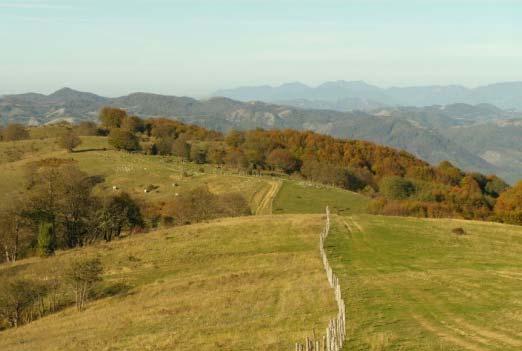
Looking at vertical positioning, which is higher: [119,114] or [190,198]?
[119,114]

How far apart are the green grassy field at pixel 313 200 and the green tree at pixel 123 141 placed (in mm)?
60370

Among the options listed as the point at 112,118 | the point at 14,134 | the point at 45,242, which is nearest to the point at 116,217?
the point at 45,242

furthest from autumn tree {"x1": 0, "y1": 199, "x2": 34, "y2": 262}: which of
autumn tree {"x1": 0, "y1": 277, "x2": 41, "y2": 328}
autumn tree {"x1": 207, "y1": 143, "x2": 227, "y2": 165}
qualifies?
autumn tree {"x1": 207, "y1": 143, "x2": 227, "y2": 165}

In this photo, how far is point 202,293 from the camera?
3916cm

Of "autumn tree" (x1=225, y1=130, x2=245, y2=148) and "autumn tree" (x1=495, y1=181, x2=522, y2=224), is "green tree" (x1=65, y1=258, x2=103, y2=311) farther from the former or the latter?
"autumn tree" (x1=225, y1=130, x2=245, y2=148)

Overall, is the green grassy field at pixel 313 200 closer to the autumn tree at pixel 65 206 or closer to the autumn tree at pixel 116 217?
the autumn tree at pixel 116 217

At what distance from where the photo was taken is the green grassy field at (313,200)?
89.1m

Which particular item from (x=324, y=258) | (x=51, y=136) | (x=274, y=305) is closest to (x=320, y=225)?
(x=324, y=258)

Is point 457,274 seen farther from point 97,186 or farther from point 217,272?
point 97,186

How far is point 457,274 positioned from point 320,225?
23784 mm

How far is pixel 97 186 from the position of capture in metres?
112

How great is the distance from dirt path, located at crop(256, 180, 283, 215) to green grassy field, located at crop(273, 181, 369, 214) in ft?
2.95

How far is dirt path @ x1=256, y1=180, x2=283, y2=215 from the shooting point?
87688 millimetres

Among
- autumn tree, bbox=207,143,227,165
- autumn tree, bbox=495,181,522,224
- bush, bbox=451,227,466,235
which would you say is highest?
bush, bbox=451,227,466,235
